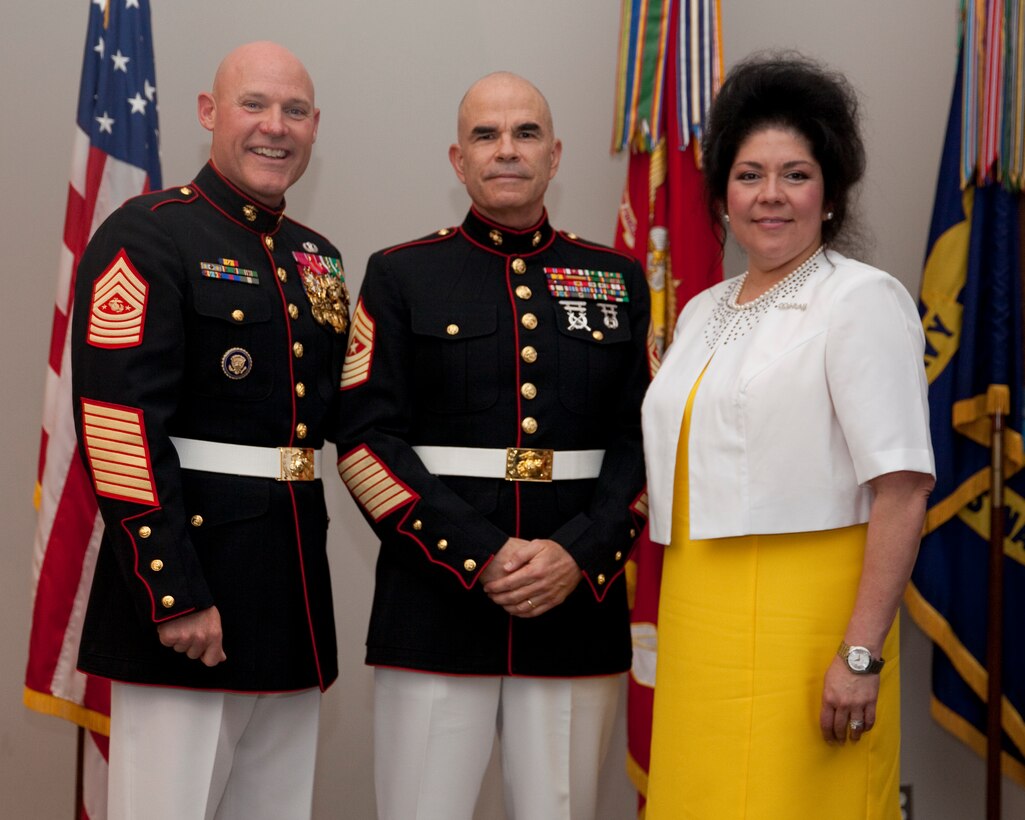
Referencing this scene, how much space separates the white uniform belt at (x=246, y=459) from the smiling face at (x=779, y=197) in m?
0.88

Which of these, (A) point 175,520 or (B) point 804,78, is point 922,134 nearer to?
(B) point 804,78

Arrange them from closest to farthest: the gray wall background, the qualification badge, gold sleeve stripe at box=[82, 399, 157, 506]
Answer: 1. gold sleeve stripe at box=[82, 399, 157, 506]
2. the qualification badge
3. the gray wall background

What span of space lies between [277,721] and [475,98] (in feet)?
4.07

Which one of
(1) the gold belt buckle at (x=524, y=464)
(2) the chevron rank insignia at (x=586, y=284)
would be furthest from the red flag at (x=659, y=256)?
(1) the gold belt buckle at (x=524, y=464)

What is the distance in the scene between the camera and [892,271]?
3334mm

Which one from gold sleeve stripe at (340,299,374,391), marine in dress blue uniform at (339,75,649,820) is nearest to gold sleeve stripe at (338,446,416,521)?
marine in dress blue uniform at (339,75,649,820)

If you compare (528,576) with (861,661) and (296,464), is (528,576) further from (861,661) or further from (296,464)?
(861,661)

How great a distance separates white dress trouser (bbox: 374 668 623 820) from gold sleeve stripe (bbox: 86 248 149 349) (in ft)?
2.54

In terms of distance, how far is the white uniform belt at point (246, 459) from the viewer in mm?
1910

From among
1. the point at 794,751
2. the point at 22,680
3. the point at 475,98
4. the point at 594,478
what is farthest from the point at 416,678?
the point at 22,680

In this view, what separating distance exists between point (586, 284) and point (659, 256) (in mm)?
724

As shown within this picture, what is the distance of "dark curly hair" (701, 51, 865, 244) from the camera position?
185 cm

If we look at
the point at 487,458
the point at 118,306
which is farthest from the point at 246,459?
the point at 487,458

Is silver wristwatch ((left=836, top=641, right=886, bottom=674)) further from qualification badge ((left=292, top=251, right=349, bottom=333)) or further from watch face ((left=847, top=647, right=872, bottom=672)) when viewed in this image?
qualification badge ((left=292, top=251, right=349, bottom=333))
